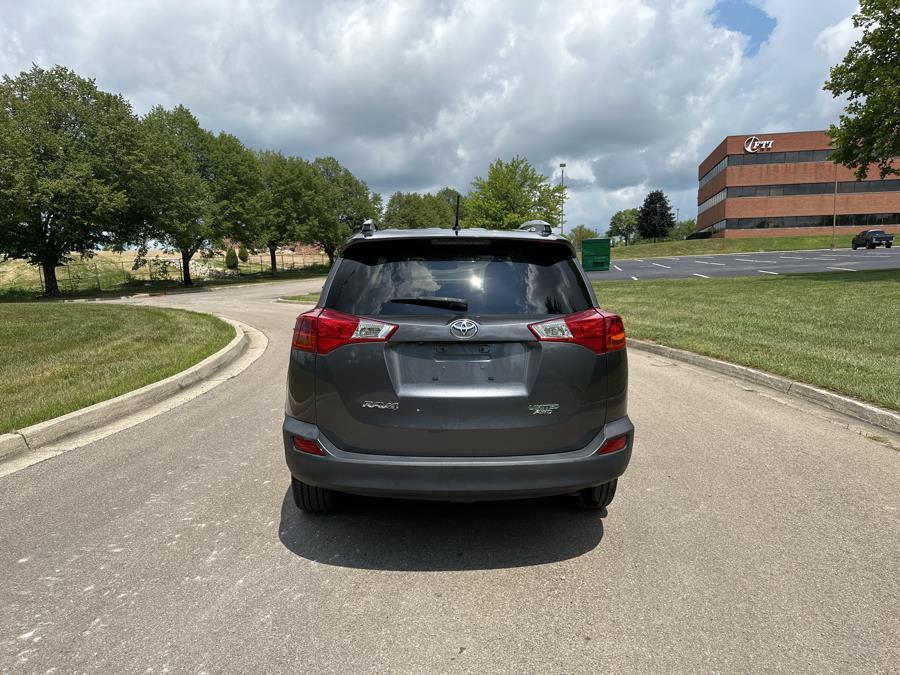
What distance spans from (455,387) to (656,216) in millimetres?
100108

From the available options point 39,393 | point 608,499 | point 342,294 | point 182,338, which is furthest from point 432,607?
point 182,338

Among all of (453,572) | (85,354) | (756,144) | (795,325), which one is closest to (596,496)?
(453,572)

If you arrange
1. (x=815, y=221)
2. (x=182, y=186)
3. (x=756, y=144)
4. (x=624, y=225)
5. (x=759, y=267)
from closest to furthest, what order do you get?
1. (x=759, y=267)
2. (x=182, y=186)
3. (x=756, y=144)
4. (x=815, y=221)
5. (x=624, y=225)

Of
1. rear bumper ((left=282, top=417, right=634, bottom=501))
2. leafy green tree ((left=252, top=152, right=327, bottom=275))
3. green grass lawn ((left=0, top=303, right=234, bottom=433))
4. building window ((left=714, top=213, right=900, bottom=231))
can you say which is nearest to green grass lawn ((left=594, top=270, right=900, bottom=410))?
rear bumper ((left=282, top=417, right=634, bottom=501))

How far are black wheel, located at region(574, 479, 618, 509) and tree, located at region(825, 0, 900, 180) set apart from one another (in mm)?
24027

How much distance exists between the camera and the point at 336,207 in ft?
193

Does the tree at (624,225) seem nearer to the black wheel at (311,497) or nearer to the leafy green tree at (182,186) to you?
the leafy green tree at (182,186)

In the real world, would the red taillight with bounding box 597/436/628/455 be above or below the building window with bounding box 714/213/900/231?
below

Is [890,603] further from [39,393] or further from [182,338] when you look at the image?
[182,338]

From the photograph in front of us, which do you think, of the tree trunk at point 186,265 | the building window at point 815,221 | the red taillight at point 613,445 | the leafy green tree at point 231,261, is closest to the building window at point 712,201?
the building window at point 815,221

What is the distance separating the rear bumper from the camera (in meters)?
2.71

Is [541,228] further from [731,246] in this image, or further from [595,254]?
[731,246]

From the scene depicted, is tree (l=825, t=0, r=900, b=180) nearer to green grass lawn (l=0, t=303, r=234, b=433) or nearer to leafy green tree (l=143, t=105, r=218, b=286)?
green grass lawn (l=0, t=303, r=234, b=433)

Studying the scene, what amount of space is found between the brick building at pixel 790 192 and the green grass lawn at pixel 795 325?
55.1 meters
